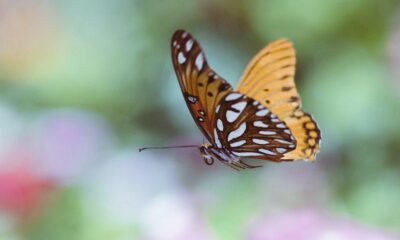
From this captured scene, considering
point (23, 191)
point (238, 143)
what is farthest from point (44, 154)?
point (238, 143)

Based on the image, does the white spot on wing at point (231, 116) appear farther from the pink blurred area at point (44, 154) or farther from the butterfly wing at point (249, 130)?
the pink blurred area at point (44, 154)

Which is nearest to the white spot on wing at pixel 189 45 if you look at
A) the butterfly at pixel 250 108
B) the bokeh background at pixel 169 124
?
the butterfly at pixel 250 108

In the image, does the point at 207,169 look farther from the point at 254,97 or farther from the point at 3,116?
the point at 254,97

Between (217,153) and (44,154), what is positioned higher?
(217,153)

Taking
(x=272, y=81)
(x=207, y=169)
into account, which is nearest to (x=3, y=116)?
(x=207, y=169)

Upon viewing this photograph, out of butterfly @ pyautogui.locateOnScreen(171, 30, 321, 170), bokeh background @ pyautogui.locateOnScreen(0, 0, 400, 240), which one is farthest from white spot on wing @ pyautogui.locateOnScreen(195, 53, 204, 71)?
bokeh background @ pyautogui.locateOnScreen(0, 0, 400, 240)

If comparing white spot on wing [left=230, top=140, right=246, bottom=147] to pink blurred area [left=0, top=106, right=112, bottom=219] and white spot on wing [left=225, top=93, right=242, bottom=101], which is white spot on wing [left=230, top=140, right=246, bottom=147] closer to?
white spot on wing [left=225, top=93, right=242, bottom=101]

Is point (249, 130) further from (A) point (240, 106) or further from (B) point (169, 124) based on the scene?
(B) point (169, 124)
